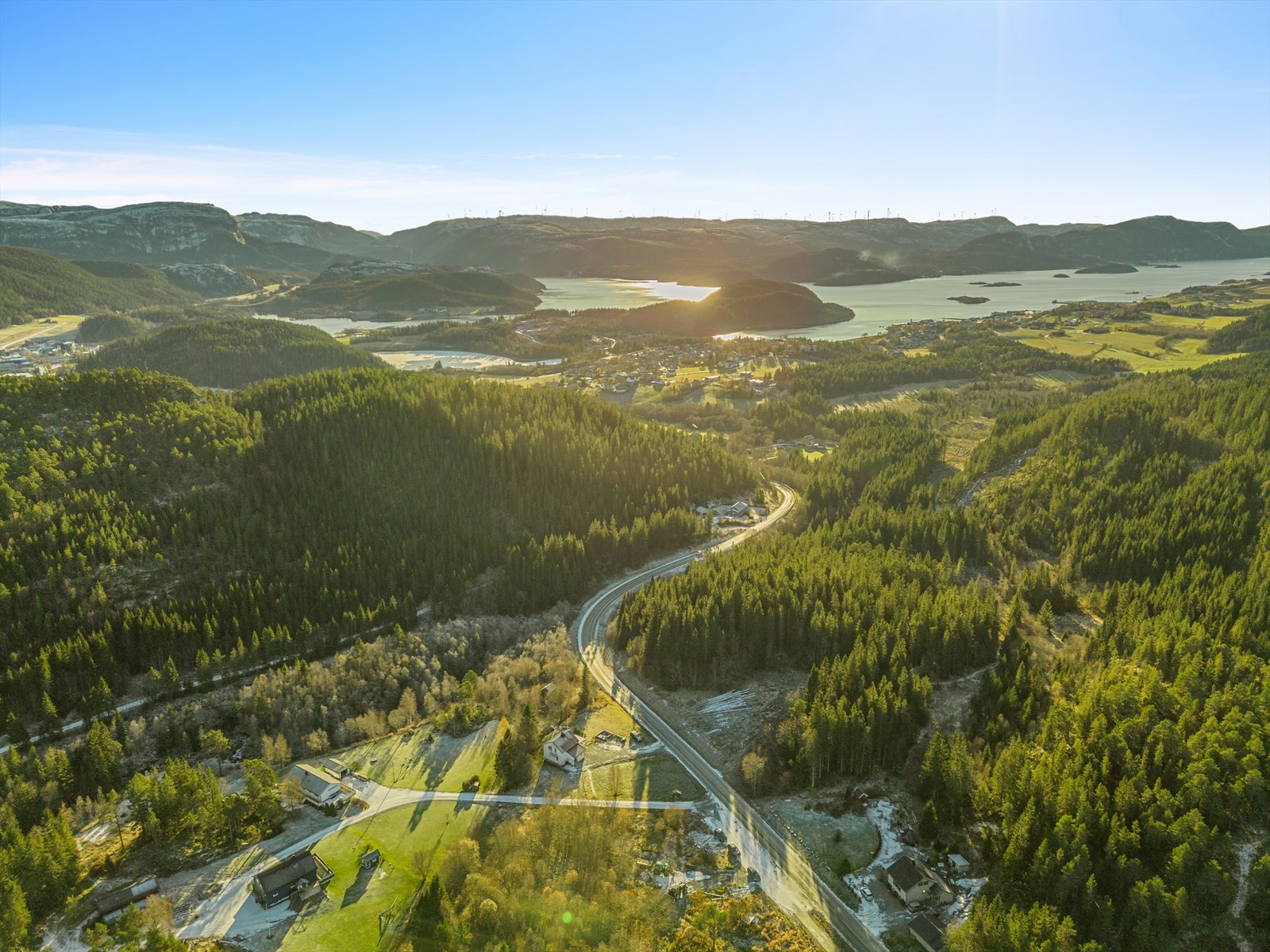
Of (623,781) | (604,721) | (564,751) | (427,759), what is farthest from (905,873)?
(427,759)

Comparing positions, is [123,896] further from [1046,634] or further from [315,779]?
[1046,634]

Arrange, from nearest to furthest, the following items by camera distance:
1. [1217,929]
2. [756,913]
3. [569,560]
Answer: [1217,929] < [756,913] < [569,560]

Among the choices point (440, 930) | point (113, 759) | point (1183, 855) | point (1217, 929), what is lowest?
point (113, 759)

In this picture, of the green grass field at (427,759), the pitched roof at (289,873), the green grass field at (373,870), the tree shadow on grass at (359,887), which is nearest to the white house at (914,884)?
the green grass field at (373,870)

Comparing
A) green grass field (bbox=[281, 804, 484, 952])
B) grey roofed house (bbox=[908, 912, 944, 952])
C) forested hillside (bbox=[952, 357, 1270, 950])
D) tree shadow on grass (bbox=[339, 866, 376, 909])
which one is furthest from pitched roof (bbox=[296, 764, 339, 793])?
forested hillside (bbox=[952, 357, 1270, 950])

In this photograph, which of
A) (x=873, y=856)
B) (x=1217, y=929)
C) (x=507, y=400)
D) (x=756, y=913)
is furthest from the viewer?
(x=507, y=400)

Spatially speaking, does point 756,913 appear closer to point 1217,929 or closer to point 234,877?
point 1217,929

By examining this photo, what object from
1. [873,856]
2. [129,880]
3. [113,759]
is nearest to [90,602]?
[113,759]
